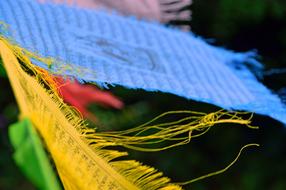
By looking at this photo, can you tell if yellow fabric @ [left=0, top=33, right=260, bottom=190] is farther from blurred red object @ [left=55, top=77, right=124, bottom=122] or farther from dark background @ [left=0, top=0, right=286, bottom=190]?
dark background @ [left=0, top=0, right=286, bottom=190]

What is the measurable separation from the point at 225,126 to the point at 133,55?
102cm

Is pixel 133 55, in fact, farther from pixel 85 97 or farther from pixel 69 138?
pixel 85 97

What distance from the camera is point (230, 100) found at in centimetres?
80

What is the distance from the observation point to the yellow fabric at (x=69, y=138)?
472mm

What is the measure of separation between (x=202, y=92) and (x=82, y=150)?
281mm

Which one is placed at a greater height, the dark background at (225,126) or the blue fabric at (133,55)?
the blue fabric at (133,55)

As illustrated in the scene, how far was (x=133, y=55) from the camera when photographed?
83 cm

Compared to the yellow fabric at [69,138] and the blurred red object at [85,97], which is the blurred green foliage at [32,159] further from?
the blurred red object at [85,97]

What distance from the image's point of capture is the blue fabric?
71 centimetres

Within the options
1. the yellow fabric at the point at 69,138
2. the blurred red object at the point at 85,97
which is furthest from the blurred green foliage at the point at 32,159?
the blurred red object at the point at 85,97

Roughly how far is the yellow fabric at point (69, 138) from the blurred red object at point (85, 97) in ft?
1.06

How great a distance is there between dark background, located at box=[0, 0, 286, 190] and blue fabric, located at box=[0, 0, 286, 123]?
665 millimetres

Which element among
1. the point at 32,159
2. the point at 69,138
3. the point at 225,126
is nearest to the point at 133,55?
the point at 69,138

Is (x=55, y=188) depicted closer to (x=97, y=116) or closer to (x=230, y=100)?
(x=230, y=100)
